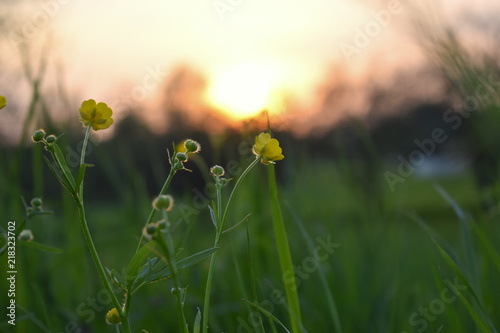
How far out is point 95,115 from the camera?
0.68m

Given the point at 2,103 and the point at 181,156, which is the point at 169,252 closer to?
the point at 181,156

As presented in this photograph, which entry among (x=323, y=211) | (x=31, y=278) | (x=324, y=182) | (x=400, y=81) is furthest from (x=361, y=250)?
(x=400, y=81)

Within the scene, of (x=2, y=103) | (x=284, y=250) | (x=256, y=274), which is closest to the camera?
(x=2, y=103)

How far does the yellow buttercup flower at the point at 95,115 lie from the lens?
681 mm

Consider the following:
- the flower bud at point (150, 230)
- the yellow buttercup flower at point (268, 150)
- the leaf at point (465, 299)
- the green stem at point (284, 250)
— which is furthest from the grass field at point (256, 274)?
the flower bud at point (150, 230)

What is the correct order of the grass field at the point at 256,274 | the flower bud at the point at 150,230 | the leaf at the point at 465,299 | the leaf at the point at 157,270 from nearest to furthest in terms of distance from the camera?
the flower bud at the point at 150,230, the leaf at the point at 157,270, the leaf at the point at 465,299, the grass field at the point at 256,274

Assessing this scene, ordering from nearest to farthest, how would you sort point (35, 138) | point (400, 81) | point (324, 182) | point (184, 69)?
1. point (35, 138)
2. point (324, 182)
3. point (184, 69)
4. point (400, 81)

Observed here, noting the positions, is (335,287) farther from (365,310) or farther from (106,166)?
(106,166)

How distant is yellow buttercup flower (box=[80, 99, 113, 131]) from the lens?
0.68 meters

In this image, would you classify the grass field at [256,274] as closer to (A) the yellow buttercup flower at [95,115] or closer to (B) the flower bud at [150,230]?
(A) the yellow buttercup flower at [95,115]

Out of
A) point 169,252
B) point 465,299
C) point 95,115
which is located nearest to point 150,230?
point 169,252

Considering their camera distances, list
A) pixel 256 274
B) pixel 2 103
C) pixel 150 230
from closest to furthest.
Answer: pixel 150 230
pixel 2 103
pixel 256 274

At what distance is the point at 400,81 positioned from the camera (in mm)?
9070

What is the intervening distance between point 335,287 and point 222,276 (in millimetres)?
396
